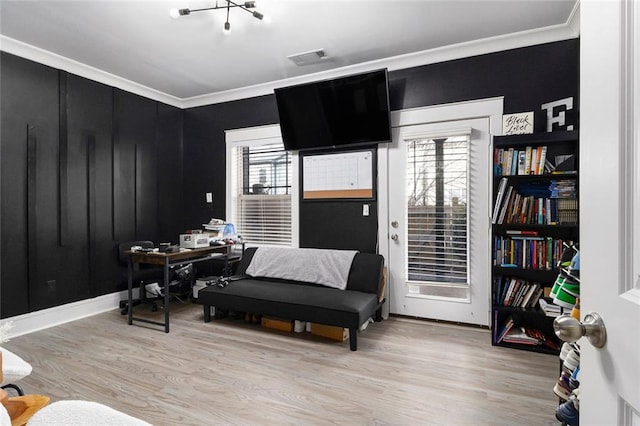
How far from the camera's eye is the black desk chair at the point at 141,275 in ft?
12.8

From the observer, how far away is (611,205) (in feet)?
2.07

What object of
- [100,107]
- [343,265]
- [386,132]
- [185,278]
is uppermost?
[100,107]

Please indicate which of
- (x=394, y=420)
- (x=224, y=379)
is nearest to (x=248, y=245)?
(x=224, y=379)

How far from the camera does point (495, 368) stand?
2.54 m

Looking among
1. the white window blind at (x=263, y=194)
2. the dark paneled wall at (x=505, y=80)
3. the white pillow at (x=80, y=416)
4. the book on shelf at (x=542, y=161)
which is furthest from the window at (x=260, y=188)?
the white pillow at (x=80, y=416)

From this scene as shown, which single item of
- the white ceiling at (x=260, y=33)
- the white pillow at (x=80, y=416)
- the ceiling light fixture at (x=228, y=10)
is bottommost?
the white pillow at (x=80, y=416)

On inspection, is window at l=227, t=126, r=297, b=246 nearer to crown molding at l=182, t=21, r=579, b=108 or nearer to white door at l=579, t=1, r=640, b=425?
crown molding at l=182, t=21, r=579, b=108

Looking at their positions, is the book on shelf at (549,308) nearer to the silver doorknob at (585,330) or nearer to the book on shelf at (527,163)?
the book on shelf at (527,163)

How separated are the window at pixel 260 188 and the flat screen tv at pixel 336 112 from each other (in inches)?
15.0

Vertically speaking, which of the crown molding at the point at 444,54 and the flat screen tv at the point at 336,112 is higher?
the crown molding at the point at 444,54

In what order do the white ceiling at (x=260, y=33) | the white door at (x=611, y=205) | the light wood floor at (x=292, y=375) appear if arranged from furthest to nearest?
the white ceiling at (x=260, y=33), the light wood floor at (x=292, y=375), the white door at (x=611, y=205)

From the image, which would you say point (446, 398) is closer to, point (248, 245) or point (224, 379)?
point (224, 379)

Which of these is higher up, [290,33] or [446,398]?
[290,33]

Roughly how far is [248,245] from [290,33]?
107 inches
